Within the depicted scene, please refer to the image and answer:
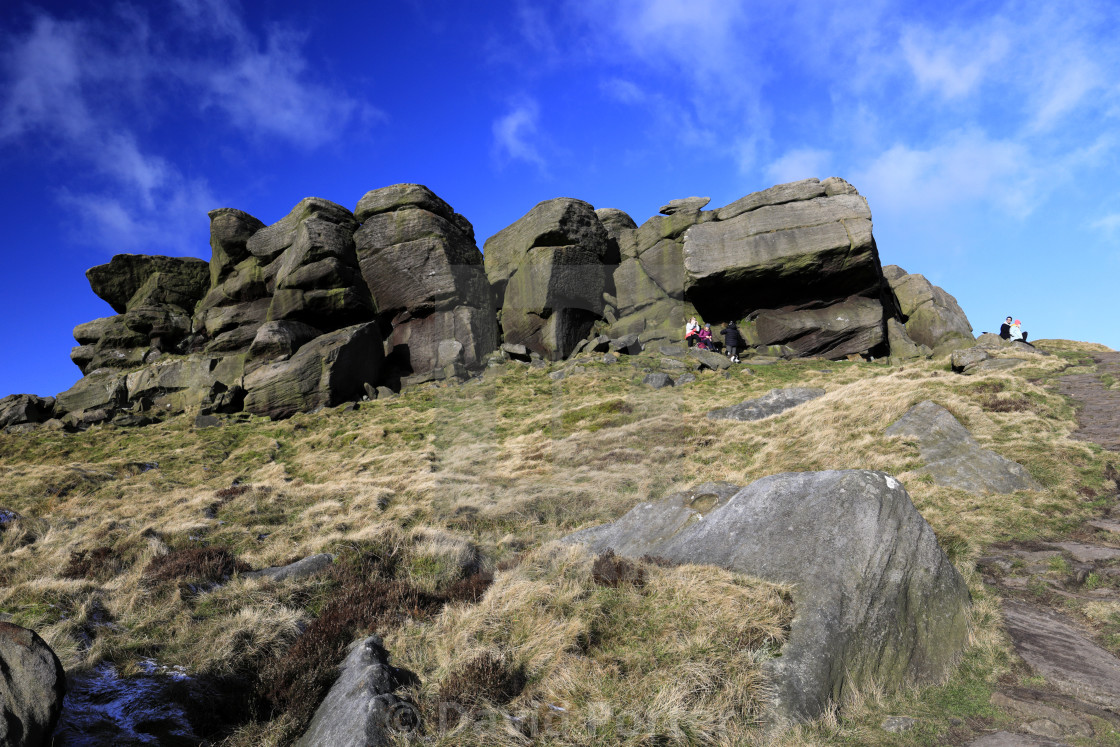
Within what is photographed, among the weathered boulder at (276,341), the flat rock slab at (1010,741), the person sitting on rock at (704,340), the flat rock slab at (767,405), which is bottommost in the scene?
the flat rock slab at (1010,741)

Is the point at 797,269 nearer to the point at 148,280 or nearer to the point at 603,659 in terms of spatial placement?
the point at 603,659

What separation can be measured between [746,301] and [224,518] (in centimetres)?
3621

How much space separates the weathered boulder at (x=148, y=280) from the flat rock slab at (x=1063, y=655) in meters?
62.5

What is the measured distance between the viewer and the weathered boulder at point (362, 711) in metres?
5.49

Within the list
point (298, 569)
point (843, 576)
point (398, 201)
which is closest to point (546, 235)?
point (398, 201)

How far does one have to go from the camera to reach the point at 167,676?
715 centimetres

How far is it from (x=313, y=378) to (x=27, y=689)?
3303cm

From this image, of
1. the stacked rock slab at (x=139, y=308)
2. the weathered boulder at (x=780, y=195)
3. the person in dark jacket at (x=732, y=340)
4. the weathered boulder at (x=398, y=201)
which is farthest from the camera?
the stacked rock slab at (x=139, y=308)

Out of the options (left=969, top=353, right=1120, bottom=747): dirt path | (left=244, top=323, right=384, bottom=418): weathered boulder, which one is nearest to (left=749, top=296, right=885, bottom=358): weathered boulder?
(left=969, top=353, right=1120, bottom=747): dirt path

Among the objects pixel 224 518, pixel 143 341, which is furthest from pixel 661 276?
pixel 143 341

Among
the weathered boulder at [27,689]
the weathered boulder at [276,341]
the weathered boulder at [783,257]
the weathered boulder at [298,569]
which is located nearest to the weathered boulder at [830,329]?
the weathered boulder at [783,257]

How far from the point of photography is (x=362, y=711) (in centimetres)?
572

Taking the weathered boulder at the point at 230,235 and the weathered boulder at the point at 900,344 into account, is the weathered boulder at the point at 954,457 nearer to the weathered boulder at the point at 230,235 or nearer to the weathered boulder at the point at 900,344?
the weathered boulder at the point at 900,344

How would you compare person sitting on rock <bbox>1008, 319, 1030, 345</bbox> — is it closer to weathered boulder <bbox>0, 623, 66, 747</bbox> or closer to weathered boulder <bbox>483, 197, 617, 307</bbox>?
weathered boulder <bbox>483, 197, 617, 307</bbox>
